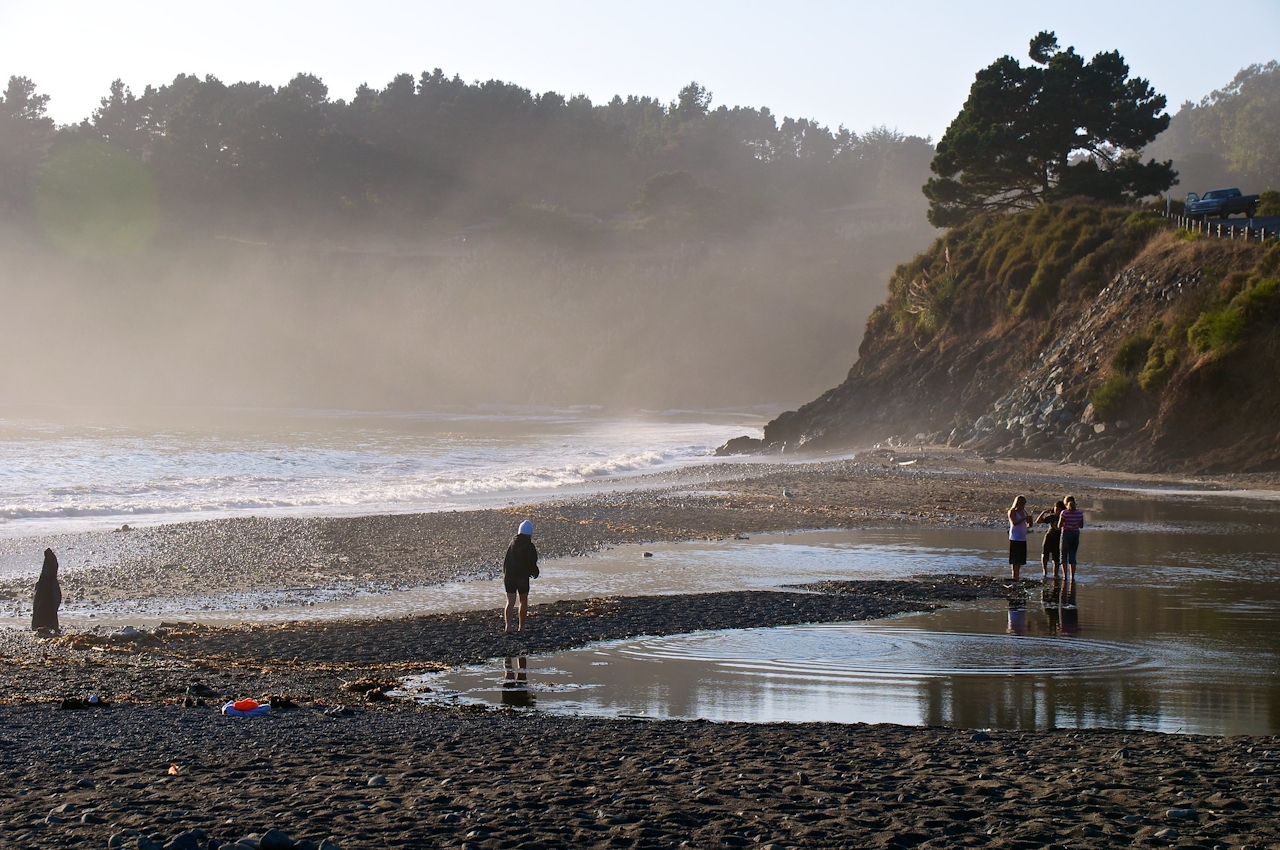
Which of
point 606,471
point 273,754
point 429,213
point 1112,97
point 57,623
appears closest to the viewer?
point 273,754

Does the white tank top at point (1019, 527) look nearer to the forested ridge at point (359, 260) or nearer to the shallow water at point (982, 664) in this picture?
the shallow water at point (982, 664)

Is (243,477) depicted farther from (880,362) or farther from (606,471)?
(880,362)

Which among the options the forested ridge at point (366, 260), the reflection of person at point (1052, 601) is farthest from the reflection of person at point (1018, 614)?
the forested ridge at point (366, 260)

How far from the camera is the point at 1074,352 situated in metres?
35.3

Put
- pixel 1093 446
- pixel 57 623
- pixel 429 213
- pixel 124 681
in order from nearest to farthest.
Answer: pixel 124 681
pixel 57 623
pixel 1093 446
pixel 429 213

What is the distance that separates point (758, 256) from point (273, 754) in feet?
342

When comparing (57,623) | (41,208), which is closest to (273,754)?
(57,623)

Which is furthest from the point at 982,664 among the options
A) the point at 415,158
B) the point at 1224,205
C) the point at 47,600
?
the point at 415,158

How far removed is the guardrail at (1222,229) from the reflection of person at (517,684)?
96.3 feet

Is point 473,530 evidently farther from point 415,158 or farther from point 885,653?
point 415,158

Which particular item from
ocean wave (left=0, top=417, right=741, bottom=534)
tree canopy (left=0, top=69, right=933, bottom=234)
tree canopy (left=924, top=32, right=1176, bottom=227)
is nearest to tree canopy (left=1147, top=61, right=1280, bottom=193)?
tree canopy (left=0, top=69, right=933, bottom=234)

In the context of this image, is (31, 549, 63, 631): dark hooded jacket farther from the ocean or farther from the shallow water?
the ocean

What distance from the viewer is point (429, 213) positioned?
388 feet

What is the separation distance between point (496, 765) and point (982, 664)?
17.4 ft
